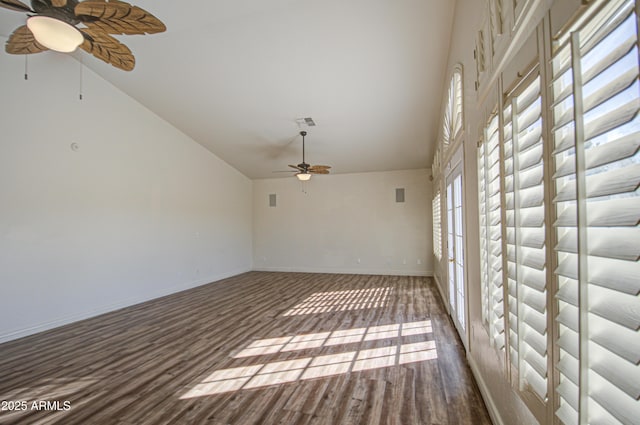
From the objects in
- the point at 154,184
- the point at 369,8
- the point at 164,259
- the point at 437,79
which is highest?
the point at 369,8

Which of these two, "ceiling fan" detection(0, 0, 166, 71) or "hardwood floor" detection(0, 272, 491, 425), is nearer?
"ceiling fan" detection(0, 0, 166, 71)

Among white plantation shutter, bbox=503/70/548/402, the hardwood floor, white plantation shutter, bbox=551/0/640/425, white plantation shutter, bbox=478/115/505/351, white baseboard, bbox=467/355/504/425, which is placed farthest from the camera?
the hardwood floor

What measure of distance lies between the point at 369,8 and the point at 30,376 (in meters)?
5.57

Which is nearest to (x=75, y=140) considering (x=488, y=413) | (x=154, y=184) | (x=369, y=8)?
(x=154, y=184)

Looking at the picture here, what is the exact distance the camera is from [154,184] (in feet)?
19.7

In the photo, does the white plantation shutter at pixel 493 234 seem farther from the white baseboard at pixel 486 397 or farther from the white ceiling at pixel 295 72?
the white ceiling at pixel 295 72

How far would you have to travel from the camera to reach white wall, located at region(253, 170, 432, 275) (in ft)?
26.4

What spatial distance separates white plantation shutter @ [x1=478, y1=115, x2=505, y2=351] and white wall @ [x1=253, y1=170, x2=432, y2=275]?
6222mm

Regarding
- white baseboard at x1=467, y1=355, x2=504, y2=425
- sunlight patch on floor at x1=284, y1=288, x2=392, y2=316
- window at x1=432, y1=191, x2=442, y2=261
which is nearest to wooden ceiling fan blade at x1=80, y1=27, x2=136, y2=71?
sunlight patch on floor at x1=284, y1=288, x2=392, y2=316

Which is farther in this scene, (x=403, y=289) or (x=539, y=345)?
(x=403, y=289)

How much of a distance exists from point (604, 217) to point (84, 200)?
6254 millimetres

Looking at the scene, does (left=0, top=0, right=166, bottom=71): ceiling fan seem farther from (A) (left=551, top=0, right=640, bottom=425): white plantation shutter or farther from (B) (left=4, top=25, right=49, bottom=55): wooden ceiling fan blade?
(A) (left=551, top=0, right=640, bottom=425): white plantation shutter

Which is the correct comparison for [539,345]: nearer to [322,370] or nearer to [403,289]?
[322,370]

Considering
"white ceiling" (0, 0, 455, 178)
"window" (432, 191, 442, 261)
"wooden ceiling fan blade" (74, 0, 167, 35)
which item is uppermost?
"white ceiling" (0, 0, 455, 178)
